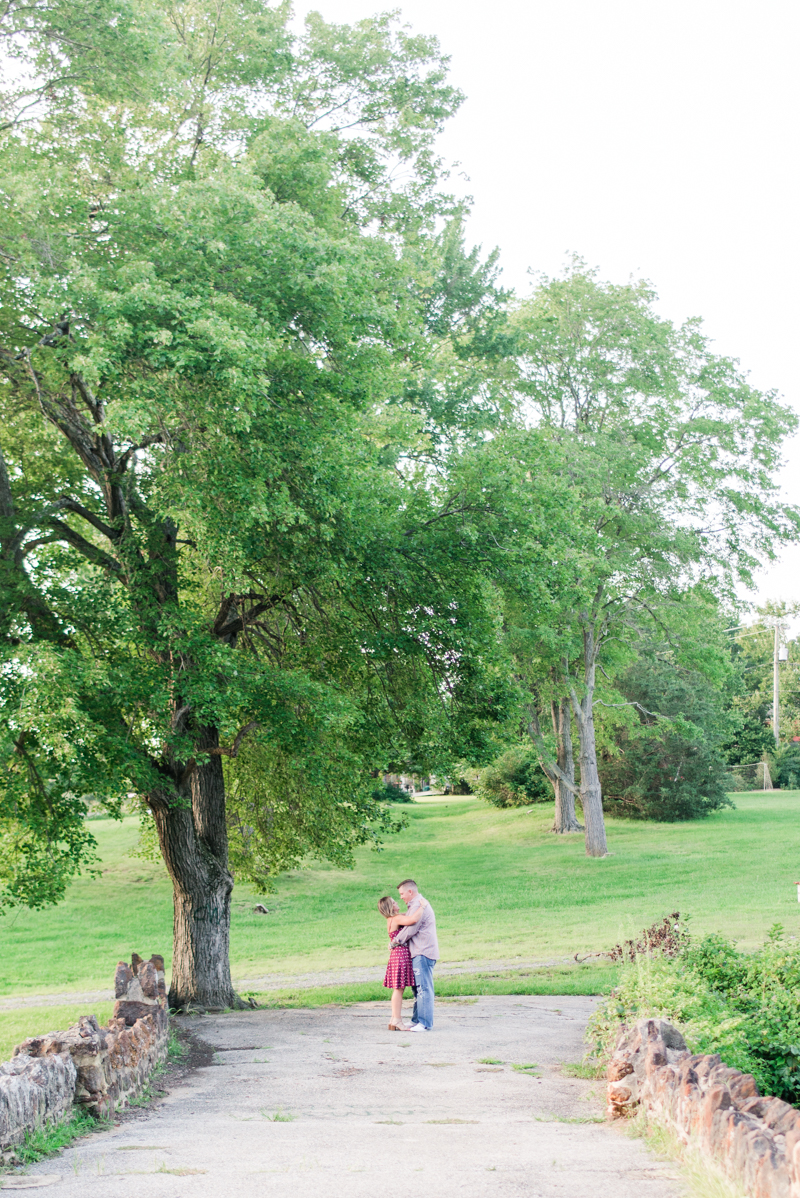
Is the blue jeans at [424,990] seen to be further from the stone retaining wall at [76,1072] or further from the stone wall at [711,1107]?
the stone wall at [711,1107]

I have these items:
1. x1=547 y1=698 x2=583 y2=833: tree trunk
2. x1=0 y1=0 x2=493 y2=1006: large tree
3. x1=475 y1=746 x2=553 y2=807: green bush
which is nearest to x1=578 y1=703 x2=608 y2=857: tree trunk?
x1=547 y1=698 x2=583 y2=833: tree trunk

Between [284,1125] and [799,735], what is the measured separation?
64.7 m

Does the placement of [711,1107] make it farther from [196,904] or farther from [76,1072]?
[196,904]

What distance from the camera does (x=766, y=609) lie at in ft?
262

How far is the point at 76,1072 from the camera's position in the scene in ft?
23.0

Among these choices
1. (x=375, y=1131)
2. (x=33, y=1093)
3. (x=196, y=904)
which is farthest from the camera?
(x=196, y=904)

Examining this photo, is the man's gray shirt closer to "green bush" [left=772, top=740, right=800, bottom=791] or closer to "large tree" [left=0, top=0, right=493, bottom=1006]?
"large tree" [left=0, top=0, right=493, bottom=1006]

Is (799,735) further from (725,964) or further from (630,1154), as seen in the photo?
(630,1154)

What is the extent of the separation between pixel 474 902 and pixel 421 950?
18.6 metres

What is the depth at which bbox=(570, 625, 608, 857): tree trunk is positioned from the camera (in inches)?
1304

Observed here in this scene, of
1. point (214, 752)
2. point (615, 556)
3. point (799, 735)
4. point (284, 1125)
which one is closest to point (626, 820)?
point (615, 556)

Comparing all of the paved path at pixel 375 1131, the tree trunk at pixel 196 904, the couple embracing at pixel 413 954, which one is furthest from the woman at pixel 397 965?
the tree trunk at pixel 196 904

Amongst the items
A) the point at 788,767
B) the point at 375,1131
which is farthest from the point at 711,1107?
the point at 788,767

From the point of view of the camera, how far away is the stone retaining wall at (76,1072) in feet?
19.9
